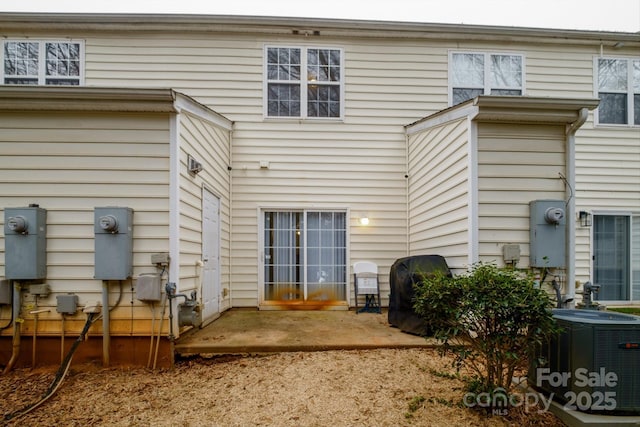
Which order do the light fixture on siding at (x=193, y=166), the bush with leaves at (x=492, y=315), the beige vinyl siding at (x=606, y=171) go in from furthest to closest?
the beige vinyl siding at (x=606, y=171) → the light fixture on siding at (x=193, y=166) → the bush with leaves at (x=492, y=315)

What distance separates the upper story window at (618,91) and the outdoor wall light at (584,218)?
1.98 meters

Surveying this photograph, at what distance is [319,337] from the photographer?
4195 millimetres

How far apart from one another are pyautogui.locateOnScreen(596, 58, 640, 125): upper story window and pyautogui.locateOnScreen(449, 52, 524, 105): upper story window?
1734 mm

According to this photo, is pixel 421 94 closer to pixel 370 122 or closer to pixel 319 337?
pixel 370 122

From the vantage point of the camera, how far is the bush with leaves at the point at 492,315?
2.39m

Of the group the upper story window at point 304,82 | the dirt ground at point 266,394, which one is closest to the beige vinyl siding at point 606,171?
the upper story window at point 304,82

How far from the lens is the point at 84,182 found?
3.85 meters

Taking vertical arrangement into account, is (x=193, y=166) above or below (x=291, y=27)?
below

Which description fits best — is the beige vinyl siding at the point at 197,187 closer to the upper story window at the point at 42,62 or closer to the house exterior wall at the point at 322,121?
the house exterior wall at the point at 322,121

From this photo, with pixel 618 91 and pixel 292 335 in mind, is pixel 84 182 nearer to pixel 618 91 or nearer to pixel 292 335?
pixel 292 335

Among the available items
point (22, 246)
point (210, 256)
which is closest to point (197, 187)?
point (210, 256)

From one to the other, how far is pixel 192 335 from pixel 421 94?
5.84m

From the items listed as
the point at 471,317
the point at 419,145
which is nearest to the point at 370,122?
the point at 419,145

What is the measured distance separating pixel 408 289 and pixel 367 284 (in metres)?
1.47
